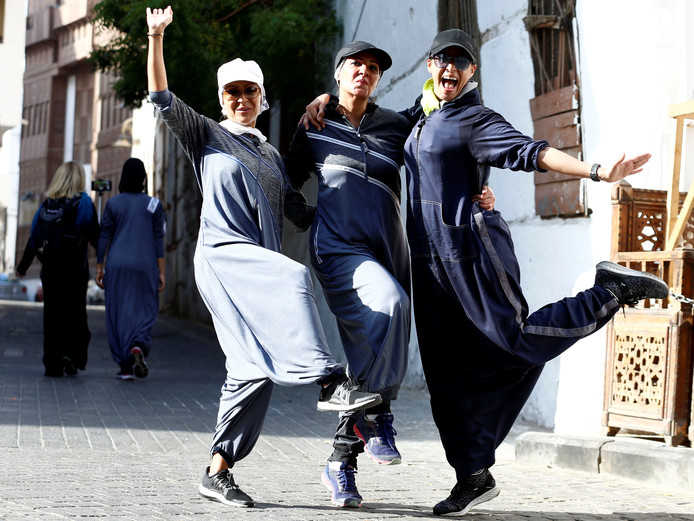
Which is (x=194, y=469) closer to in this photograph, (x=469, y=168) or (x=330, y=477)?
(x=330, y=477)

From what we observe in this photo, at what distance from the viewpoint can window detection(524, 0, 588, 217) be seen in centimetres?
862

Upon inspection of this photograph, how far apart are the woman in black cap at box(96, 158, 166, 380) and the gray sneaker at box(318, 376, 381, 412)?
671 centimetres

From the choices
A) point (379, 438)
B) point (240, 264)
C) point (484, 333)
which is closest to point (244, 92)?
point (240, 264)

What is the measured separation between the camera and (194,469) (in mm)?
6277

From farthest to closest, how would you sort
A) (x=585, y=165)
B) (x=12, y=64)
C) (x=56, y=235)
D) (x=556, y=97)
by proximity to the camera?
1. (x=12, y=64)
2. (x=56, y=235)
3. (x=556, y=97)
4. (x=585, y=165)

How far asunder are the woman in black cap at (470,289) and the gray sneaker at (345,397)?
24.1 inches

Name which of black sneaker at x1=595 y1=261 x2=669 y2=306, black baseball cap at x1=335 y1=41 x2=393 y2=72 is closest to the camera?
black baseball cap at x1=335 y1=41 x2=393 y2=72

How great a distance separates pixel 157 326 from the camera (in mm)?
20844

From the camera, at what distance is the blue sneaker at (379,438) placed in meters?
5.00

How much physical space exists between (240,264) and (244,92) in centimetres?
85

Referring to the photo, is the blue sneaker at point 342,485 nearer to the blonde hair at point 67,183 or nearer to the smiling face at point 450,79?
the smiling face at point 450,79

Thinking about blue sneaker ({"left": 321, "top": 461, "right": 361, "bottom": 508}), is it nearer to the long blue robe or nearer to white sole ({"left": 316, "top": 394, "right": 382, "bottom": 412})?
white sole ({"left": 316, "top": 394, "right": 382, "bottom": 412})

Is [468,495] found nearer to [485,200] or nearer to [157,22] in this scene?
[485,200]

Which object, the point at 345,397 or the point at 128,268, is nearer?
the point at 345,397
